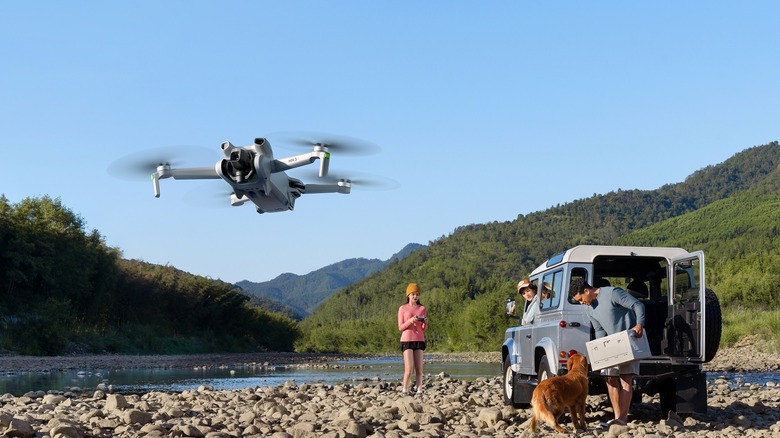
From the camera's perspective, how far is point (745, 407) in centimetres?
1291

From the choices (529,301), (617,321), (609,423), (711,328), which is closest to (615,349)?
(617,321)

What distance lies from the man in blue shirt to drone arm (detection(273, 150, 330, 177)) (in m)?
11.8

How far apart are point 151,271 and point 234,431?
7731cm

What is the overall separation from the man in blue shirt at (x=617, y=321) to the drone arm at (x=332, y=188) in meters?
14.5

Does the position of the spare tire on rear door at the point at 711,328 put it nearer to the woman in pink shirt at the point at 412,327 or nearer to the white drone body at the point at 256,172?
the woman in pink shirt at the point at 412,327

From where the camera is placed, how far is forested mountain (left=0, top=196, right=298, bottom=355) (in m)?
53.6

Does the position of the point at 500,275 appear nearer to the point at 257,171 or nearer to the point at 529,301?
the point at 257,171

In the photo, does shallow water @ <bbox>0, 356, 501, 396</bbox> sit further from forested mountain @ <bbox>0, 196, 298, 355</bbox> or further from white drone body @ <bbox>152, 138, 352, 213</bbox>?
forested mountain @ <bbox>0, 196, 298, 355</bbox>

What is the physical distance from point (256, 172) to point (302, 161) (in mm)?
1302

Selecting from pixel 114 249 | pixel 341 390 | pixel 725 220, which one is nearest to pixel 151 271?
pixel 114 249

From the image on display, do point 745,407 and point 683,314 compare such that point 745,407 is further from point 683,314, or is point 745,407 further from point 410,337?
point 410,337

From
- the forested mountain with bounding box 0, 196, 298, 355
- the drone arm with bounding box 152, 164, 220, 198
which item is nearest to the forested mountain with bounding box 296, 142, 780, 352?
the forested mountain with bounding box 0, 196, 298, 355

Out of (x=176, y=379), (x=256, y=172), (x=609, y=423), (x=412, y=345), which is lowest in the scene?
(x=176, y=379)

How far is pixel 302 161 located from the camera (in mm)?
21734
